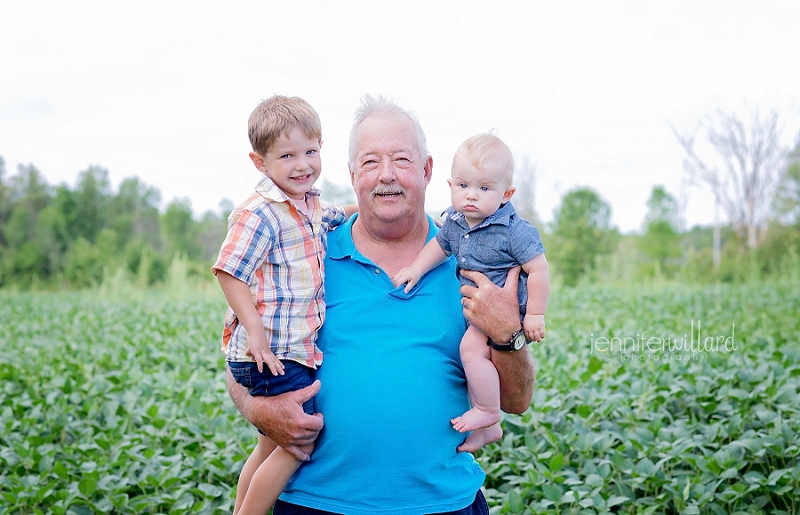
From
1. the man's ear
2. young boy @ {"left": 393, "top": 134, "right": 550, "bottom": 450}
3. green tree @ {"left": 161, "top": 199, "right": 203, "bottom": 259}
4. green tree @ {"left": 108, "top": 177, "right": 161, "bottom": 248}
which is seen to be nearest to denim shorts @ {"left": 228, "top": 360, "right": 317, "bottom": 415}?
young boy @ {"left": 393, "top": 134, "right": 550, "bottom": 450}

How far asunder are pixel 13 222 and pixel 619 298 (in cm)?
1373

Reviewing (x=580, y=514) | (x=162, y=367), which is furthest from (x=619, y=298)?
(x=580, y=514)

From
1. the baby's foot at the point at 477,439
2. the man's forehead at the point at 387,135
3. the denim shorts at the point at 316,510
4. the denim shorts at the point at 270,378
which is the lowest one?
the denim shorts at the point at 316,510

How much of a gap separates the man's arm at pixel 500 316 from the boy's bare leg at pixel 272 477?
648mm

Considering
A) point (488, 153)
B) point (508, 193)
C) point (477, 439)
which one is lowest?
point (477, 439)

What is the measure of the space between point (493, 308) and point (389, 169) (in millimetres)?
557

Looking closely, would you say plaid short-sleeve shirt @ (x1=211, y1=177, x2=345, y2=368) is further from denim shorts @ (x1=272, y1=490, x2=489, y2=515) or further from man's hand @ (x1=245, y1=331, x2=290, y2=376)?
denim shorts @ (x1=272, y1=490, x2=489, y2=515)

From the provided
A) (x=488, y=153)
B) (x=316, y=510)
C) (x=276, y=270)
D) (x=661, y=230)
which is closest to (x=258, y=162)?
(x=276, y=270)

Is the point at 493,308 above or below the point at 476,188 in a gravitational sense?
below

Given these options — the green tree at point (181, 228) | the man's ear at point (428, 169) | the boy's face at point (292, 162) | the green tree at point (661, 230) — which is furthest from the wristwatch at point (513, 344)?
the green tree at point (661, 230)

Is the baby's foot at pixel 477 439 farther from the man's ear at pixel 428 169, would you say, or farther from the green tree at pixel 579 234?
the green tree at pixel 579 234

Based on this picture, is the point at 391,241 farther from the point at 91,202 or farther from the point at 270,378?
the point at 91,202

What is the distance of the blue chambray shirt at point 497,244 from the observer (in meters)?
2.15

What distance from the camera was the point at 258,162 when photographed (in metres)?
2.23
